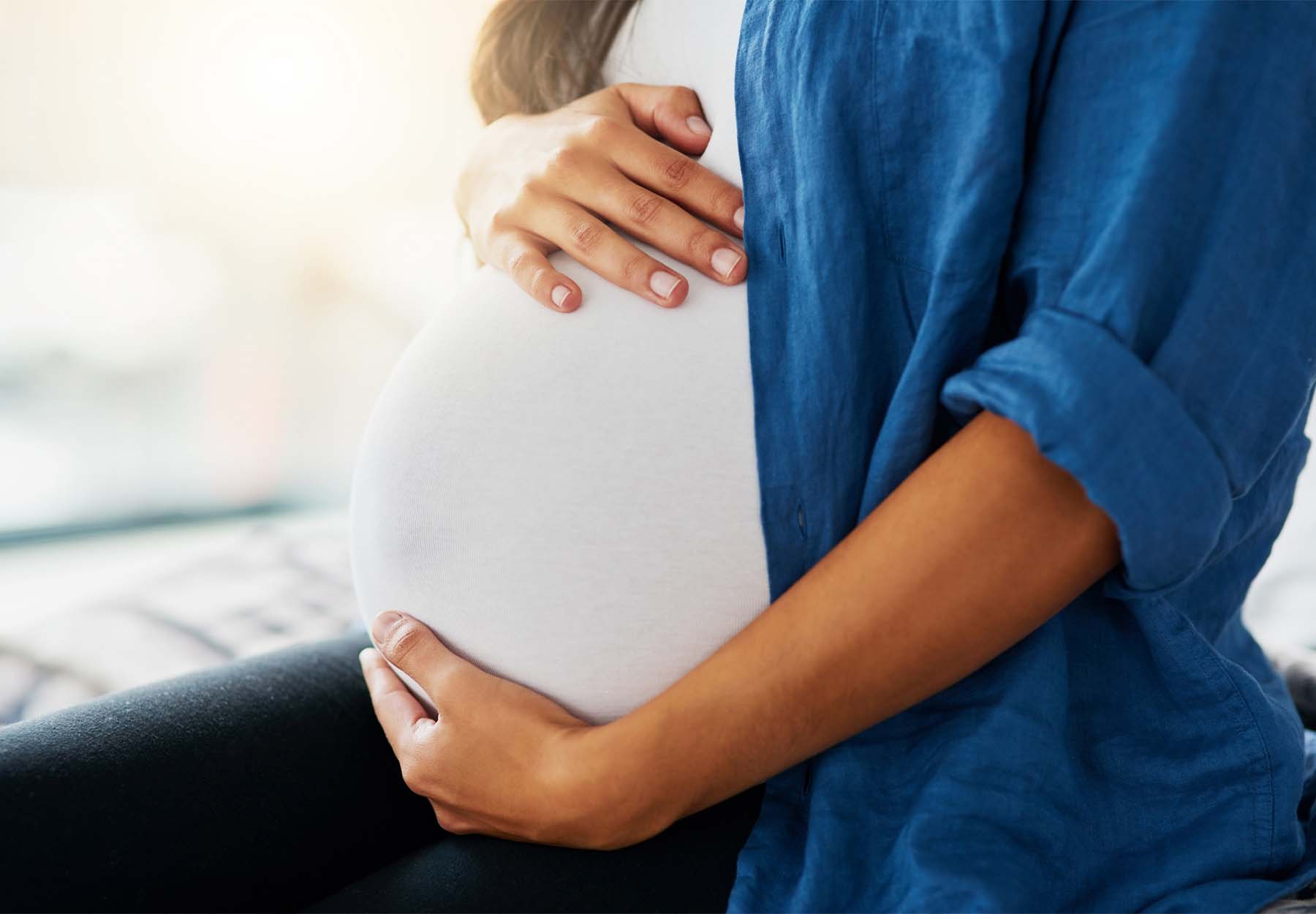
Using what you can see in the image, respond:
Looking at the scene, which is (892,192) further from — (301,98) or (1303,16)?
(301,98)

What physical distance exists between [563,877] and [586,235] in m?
0.37

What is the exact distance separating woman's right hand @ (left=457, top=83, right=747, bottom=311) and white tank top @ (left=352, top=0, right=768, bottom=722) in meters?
0.02

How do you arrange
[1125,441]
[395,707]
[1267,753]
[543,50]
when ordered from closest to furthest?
1. [1125,441]
2. [1267,753]
3. [395,707]
4. [543,50]

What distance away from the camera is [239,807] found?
1.79 ft

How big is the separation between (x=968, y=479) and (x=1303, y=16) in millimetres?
239

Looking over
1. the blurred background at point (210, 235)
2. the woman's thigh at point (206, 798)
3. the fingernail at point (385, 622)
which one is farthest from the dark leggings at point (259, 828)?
the blurred background at point (210, 235)

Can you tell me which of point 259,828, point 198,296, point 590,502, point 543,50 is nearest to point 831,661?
point 590,502

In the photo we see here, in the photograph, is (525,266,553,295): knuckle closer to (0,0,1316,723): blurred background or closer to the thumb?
the thumb

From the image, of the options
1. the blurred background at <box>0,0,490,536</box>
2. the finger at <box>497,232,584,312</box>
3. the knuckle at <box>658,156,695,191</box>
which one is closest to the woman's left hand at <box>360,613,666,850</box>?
the finger at <box>497,232,584,312</box>

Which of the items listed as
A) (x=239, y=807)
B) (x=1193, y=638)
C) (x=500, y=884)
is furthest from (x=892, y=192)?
(x=239, y=807)

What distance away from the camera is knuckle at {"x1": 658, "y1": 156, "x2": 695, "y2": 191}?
0.57 meters

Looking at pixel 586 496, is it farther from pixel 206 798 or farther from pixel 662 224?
→ pixel 206 798

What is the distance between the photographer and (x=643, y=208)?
55cm

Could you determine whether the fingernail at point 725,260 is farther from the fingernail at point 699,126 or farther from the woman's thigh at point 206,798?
the woman's thigh at point 206,798
